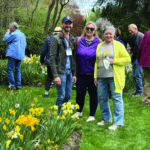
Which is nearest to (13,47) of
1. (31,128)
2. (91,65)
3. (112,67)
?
(91,65)

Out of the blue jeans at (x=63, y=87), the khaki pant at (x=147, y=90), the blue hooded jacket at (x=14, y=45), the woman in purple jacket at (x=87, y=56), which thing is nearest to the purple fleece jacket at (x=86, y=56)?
the woman in purple jacket at (x=87, y=56)

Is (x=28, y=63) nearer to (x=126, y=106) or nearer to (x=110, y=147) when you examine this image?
(x=126, y=106)

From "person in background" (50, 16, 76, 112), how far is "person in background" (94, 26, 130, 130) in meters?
0.41

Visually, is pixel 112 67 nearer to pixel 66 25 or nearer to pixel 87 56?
pixel 87 56

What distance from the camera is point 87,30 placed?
163 inches

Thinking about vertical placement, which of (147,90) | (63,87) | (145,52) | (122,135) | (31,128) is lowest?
(122,135)

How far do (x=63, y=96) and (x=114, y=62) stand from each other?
2.97ft

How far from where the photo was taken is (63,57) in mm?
3871

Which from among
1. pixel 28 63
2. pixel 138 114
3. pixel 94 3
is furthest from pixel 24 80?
pixel 94 3

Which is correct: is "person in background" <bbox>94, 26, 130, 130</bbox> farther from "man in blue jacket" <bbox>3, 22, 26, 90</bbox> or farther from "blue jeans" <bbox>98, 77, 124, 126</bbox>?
"man in blue jacket" <bbox>3, 22, 26, 90</bbox>

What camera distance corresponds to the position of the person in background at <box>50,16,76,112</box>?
3795 millimetres

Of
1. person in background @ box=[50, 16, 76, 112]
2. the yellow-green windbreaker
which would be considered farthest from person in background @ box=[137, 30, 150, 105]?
person in background @ box=[50, 16, 76, 112]

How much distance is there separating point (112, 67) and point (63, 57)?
73cm

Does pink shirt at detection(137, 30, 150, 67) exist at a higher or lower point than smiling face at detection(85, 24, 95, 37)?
lower
